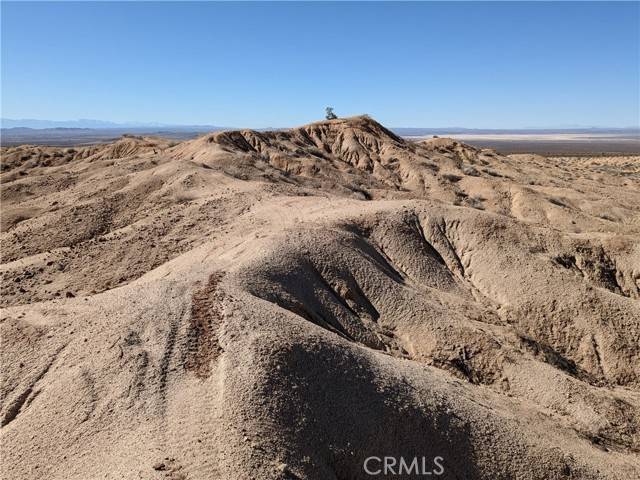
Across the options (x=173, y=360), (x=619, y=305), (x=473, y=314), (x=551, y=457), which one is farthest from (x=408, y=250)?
(x=173, y=360)

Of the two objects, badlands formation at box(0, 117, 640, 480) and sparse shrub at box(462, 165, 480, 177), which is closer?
badlands formation at box(0, 117, 640, 480)

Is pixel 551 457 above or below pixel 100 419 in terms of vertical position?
below

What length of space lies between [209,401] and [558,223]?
80.5 ft

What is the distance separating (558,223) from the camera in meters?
26.2

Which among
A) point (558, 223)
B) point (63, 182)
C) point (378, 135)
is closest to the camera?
point (558, 223)

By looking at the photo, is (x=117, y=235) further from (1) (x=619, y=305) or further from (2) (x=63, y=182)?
(1) (x=619, y=305)

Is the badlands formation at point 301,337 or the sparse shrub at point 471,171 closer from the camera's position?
the badlands formation at point 301,337

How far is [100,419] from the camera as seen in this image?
7.48m

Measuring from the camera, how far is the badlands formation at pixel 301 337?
7.39 metres

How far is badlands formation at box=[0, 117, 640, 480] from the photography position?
291 inches

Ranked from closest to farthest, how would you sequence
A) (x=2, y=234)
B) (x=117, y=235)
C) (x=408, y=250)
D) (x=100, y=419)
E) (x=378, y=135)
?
1. (x=100, y=419)
2. (x=408, y=250)
3. (x=117, y=235)
4. (x=2, y=234)
5. (x=378, y=135)

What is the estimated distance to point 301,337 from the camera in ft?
29.7

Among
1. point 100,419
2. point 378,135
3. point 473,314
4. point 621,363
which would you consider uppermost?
point 378,135

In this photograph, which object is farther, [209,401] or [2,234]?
[2,234]
